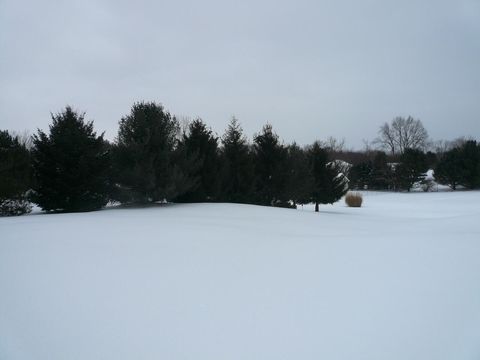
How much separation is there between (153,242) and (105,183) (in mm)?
7059

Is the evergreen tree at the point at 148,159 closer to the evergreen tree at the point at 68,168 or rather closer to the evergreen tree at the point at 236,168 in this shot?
the evergreen tree at the point at 68,168

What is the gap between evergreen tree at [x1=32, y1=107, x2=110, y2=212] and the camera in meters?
10.5

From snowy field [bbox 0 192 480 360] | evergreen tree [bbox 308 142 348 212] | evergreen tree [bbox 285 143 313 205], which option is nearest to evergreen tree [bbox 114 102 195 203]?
snowy field [bbox 0 192 480 360]

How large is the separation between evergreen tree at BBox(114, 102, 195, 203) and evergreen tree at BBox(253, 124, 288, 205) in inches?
244

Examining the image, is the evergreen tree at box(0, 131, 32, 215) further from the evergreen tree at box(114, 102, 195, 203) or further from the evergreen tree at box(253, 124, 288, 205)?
the evergreen tree at box(253, 124, 288, 205)

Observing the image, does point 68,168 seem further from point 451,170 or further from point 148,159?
point 451,170

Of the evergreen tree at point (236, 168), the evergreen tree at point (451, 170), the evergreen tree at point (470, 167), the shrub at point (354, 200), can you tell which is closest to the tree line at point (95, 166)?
the evergreen tree at point (236, 168)

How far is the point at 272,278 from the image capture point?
12.8 feet

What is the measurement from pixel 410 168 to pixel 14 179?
3973cm

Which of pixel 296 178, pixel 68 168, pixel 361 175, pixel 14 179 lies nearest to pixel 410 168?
pixel 361 175

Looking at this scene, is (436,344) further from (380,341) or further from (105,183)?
(105,183)

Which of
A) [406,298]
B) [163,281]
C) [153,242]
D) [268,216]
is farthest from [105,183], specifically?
[406,298]

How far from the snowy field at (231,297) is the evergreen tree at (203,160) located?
7.86 metres

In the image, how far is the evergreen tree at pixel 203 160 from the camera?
13.5 m
